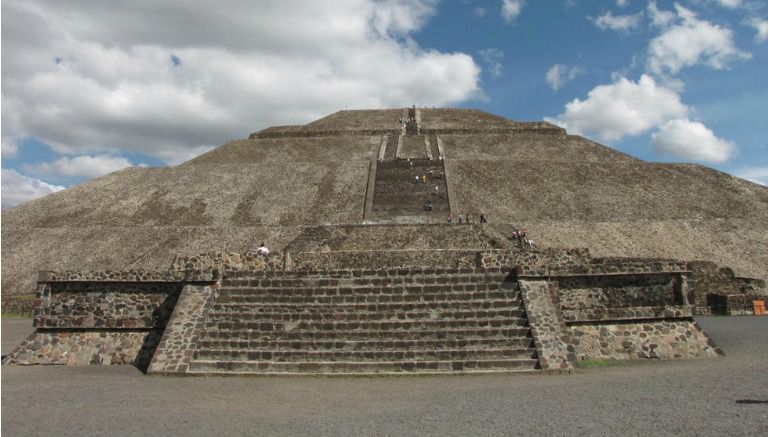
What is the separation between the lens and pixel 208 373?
826 centimetres

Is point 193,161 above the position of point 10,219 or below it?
above

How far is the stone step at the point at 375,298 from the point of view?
9.43 meters

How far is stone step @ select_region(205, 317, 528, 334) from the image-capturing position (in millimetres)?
8859

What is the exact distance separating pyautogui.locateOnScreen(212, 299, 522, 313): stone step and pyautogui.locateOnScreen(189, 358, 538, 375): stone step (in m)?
1.20

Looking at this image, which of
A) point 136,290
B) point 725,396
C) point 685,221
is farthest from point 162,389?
point 685,221

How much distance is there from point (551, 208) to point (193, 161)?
23.1 m

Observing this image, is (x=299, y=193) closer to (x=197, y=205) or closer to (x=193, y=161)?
(x=197, y=205)

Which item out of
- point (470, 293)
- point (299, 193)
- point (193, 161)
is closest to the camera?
point (470, 293)

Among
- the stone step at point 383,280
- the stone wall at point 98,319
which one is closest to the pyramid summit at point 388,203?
the stone step at point 383,280

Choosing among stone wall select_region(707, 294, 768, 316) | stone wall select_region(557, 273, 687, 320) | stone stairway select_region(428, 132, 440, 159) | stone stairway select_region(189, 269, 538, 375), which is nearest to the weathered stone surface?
stone stairway select_region(189, 269, 538, 375)

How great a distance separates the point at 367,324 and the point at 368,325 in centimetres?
2

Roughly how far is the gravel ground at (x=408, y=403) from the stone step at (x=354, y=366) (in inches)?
10.1

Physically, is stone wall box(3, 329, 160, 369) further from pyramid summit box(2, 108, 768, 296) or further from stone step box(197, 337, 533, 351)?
pyramid summit box(2, 108, 768, 296)

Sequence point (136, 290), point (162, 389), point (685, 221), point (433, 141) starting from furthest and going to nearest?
point (433, 141)
point (685, 221)
point (136, 290)
point (162, 389)
